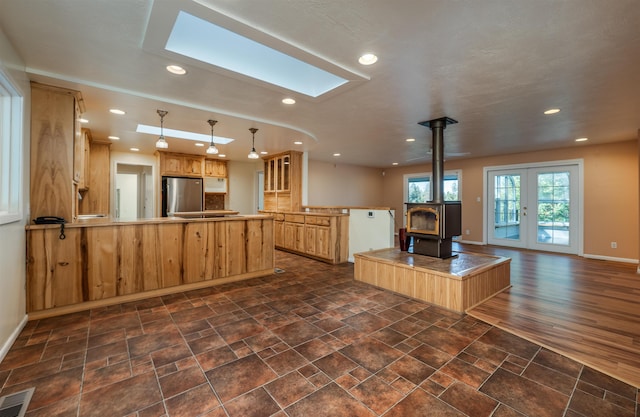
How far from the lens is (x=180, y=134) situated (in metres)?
5.10

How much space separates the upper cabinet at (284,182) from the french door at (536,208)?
190 inches

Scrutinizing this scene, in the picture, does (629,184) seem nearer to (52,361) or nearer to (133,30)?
(133,30)

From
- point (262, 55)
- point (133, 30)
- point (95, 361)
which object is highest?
point (262, 55)

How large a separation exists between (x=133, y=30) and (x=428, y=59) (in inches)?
87.2

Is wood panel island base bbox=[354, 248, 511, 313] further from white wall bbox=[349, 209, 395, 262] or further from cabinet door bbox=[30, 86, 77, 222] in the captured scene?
cabinet door bbox=[30, 86, 77, 222]

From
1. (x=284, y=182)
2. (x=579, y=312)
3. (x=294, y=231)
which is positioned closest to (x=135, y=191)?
(x=284, y=182)

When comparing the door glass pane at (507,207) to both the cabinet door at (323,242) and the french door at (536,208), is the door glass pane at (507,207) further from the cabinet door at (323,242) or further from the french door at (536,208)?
the cabinet door at (323,242)

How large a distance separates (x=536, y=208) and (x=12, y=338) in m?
8.48

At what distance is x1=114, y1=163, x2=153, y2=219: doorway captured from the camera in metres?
7.30

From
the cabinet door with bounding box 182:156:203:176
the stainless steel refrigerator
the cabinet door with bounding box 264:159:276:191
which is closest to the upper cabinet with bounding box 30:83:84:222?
the stainless steel refrigerator

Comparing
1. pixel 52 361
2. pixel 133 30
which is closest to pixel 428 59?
pixel 133 30

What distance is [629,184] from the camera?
5.31 metres

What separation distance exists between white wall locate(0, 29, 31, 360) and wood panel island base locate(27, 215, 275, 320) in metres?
0.17

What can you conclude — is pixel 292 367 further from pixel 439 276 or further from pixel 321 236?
pixel 321 236
